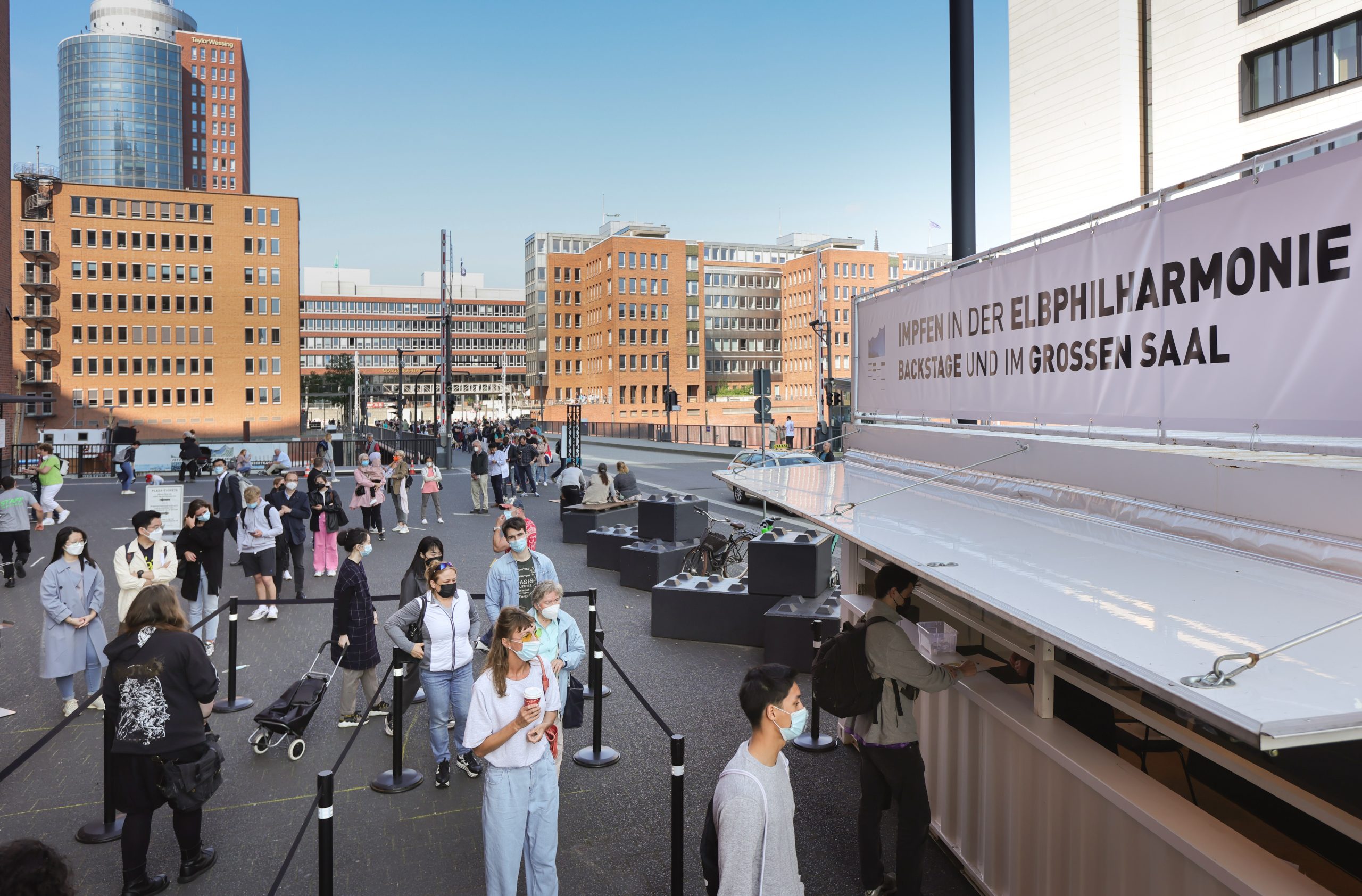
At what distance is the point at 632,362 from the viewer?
109188mm

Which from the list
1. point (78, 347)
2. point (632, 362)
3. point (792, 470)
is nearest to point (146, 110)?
point (78, 347)

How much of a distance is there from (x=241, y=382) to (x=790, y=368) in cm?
6898

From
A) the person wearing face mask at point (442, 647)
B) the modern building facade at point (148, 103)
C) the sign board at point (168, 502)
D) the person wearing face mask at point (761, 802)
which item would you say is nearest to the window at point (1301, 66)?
the person wearing face mask at point (442, 647)

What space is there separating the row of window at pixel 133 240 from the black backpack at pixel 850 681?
96859 mm

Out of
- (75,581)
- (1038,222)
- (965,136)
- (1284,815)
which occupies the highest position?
(1038,222)

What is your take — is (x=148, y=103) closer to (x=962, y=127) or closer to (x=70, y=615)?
(x=70, y=615)

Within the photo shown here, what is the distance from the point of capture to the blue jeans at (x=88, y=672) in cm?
849

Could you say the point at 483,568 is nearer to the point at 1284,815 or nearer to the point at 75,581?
the point at 75,581

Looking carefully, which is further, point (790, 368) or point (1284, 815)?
point (790, 368)

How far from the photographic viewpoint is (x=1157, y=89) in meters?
37.8

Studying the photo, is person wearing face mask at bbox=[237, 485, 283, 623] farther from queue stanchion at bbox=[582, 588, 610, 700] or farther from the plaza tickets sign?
the plaza tickets sign

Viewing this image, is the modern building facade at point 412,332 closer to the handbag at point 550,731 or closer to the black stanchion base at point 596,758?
the black stanchion base at point 596,758

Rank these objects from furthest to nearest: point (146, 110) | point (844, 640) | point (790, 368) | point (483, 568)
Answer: point (146, 110)
point (790, 368)
point (483, 568)
point (844, 640)

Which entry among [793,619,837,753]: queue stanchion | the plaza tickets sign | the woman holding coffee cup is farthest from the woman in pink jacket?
the woman holding coffee cup
